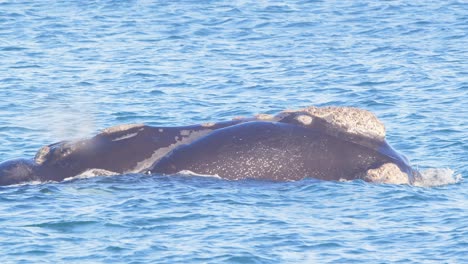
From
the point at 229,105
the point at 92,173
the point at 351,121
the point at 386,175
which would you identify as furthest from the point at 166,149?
the point at 229,105

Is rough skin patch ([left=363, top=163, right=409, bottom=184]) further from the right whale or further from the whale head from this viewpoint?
the whale head

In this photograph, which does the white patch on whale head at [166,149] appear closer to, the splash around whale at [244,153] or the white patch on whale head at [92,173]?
the splash around whale at [244,153]

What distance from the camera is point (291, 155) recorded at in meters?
20.5

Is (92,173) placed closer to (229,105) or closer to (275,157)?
(275,157)

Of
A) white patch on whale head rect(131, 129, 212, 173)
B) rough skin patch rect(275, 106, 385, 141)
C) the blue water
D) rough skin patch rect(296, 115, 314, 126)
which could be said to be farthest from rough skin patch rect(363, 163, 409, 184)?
white patch on whale head rect(131, 129, 212, 173)

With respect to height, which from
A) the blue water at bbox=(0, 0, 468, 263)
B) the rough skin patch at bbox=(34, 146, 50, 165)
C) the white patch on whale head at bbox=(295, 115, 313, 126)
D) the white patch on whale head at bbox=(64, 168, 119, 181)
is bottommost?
the blue water at bbox=(0, 0, 468, 263)

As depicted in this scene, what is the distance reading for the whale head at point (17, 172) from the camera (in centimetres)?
2061

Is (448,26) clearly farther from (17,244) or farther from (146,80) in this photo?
(17,244)

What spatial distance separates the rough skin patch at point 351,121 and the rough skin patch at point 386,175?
2.22ft

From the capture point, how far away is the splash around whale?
20.5 metres

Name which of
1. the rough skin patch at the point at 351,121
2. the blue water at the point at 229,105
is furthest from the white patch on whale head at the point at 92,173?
the rough skin patch at the point at 351,121

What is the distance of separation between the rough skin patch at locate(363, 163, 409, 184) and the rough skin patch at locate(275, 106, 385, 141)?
2.22 feet

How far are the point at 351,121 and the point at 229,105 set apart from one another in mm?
9214

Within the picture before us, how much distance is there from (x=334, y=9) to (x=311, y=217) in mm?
26918
